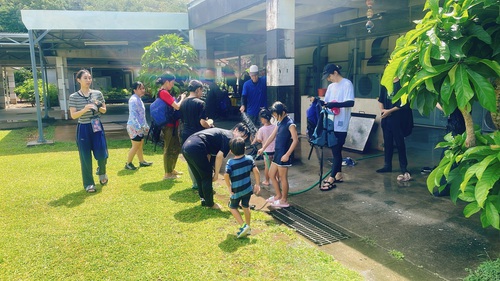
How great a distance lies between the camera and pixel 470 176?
211 cm

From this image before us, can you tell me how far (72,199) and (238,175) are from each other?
2779 mm

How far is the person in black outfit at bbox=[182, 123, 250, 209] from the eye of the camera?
14.5ft

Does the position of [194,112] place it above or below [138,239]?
above

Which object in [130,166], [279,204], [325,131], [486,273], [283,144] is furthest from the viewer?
[130,166]

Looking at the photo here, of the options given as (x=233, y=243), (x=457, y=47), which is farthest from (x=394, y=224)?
(x=457, y=47)

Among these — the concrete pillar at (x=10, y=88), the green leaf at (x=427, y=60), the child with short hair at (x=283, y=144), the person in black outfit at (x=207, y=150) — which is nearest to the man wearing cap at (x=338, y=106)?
the child with short hair at (x=283, y=144)

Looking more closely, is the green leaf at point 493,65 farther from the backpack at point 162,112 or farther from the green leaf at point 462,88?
the backpack at point 162,112

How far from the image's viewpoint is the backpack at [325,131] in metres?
5.39

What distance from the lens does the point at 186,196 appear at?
5.30 metres

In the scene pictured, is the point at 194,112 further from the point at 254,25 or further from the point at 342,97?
the point at 254,25

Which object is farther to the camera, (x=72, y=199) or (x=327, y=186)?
(x=327, y=186)

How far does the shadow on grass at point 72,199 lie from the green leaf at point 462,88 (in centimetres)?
472

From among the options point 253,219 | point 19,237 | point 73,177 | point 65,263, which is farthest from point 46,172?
point 253,219

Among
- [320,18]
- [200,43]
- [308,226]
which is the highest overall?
[320,18]
